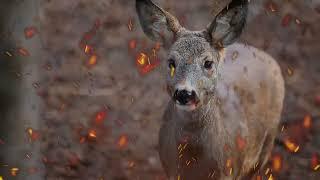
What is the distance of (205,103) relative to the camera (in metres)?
5.18

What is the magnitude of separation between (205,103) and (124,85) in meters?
2.93

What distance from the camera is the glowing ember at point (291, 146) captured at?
7.57 meters

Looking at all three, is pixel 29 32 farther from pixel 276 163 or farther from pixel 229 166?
pixel 276 163

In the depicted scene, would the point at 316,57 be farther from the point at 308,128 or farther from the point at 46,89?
the point at 46,89

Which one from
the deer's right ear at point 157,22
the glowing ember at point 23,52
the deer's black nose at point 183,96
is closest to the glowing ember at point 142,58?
the deer's right ear at point 157,22

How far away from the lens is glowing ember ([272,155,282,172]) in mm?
7559

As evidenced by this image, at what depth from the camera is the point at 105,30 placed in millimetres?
8102

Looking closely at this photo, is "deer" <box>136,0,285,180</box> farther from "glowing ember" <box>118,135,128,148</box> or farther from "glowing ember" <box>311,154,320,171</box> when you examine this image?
"glowing ember" <box>118,135,128,148</box>

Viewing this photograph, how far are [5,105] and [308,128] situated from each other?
12.4 ft

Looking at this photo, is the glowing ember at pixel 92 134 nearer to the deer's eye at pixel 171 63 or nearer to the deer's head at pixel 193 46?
the deer's head at pixel 193 46

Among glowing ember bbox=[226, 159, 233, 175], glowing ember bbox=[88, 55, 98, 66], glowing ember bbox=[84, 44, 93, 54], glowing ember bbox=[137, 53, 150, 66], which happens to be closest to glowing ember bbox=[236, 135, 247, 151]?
glowing ember bbox=[226, 159, 233, 175]

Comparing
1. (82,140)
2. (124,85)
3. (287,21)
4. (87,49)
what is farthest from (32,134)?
(287,21)

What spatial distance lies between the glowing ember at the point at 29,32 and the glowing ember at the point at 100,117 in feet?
6.73

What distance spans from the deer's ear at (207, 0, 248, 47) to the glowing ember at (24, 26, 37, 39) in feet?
→ 5.22
